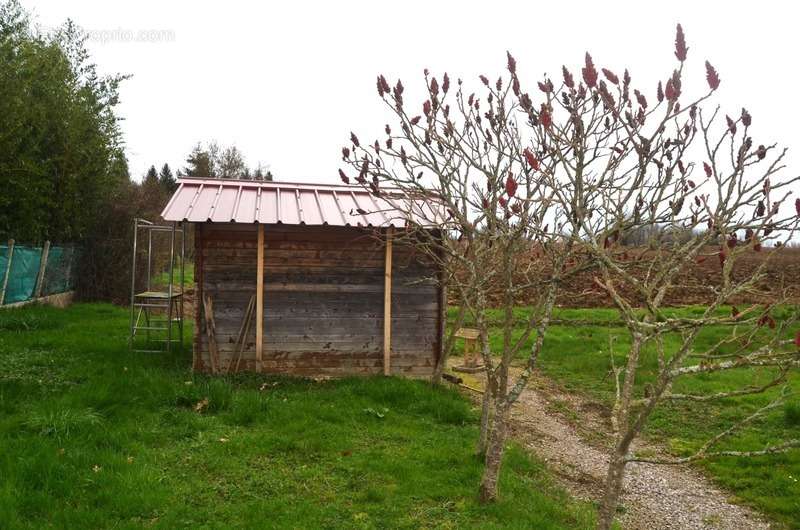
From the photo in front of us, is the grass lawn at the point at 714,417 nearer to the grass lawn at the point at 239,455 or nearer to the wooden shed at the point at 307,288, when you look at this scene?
the grass lawn at the point at 239,455

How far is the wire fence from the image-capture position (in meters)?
12.2

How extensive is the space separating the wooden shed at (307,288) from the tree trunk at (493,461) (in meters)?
3.85

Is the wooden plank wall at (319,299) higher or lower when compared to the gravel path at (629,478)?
higher

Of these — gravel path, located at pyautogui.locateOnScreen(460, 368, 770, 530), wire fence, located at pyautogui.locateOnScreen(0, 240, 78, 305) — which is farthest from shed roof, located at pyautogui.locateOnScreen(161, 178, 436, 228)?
wire fence, located at pyautogui.locateOnScreen(0, 240, 78, 305)

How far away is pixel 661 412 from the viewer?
845cm

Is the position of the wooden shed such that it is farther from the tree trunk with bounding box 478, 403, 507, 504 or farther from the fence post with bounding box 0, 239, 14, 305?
the fence post with bounding box 0, 239, 14, 305

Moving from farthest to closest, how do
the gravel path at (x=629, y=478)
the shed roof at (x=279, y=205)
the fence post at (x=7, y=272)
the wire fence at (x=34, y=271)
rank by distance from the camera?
the wire fence at (x=34, y=271) → the fence post at (x=7, y=272) → the shed roof at (x=279, y=205) → the gravel path at (x=629, y=478)

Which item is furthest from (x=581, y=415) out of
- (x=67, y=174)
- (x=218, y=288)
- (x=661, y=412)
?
(x=67, y=174)

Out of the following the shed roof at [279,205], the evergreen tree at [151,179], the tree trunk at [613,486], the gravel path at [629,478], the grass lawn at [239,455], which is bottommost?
the gravel path at [629,478]

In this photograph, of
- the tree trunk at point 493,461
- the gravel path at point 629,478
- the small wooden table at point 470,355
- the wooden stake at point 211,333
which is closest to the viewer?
the tree trunk at point 493,461

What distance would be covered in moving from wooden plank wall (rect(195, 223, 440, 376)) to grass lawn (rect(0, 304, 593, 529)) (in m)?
0.72

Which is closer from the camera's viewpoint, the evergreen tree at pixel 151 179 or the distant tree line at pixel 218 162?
the evergreen tree at pixel 151 179

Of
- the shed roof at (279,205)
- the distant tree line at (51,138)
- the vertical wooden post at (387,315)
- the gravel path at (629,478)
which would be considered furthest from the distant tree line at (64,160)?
the gravel path at (629,478)

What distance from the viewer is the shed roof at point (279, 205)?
834cm
